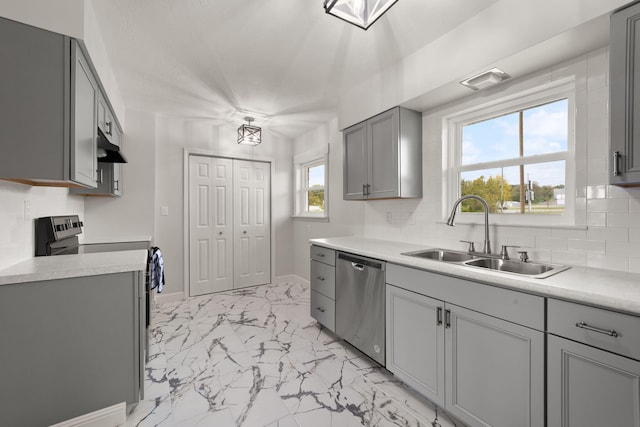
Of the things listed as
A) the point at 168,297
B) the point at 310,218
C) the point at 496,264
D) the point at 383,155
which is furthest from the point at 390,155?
the point at 168,297

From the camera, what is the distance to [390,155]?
252cm

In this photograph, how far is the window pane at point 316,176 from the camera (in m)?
4.30

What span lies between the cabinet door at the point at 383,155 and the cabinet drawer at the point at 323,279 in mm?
836

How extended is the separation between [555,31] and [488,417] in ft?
6.65

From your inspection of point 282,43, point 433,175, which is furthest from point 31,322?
point 433,175

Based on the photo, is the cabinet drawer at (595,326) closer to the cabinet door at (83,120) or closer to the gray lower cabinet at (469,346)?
the gray lower cabinet at (469,346)

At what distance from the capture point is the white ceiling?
1792 millimetres

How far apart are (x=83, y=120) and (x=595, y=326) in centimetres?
273

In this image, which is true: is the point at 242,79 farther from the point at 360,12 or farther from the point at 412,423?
the point at 412,423

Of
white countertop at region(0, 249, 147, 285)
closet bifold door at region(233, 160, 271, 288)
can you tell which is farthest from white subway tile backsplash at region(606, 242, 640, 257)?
closet bifold door at region(233, 160, 271, 288)

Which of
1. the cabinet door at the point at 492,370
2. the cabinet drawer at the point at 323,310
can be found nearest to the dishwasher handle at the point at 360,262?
the cabinet drawer at the point at 323,310

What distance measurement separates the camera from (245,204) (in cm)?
439

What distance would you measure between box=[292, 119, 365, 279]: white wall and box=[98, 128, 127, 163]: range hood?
239 centimetres

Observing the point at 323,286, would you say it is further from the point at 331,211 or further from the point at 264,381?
the point at 331,211
